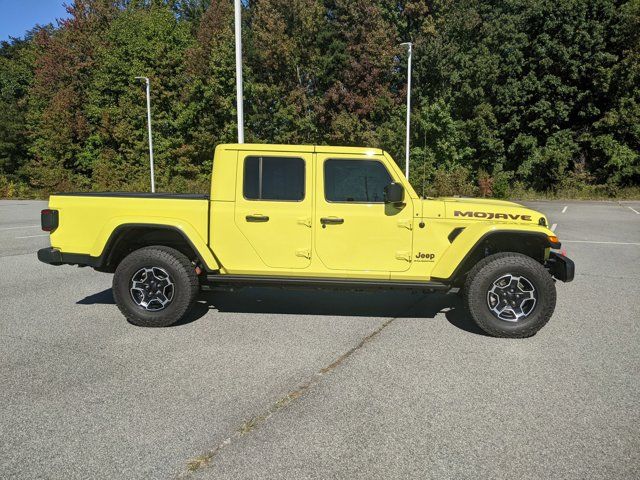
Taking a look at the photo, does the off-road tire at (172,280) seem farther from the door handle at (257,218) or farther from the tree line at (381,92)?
the tree line at (381,92)

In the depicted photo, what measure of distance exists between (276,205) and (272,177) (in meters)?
0.31

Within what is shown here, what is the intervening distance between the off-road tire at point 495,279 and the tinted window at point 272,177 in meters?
2.13

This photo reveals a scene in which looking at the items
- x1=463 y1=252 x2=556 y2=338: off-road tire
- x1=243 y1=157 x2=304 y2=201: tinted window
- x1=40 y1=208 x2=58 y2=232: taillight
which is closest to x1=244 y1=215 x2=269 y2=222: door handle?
x1=243 y1=157 x2=304 y2=201: tinted window

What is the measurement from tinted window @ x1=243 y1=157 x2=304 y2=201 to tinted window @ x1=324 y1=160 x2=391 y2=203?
1.06ft

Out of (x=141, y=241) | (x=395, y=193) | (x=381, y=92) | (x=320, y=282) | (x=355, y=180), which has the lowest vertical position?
Result: (x=320, y=282)

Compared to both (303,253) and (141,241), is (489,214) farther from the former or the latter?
(141,241)

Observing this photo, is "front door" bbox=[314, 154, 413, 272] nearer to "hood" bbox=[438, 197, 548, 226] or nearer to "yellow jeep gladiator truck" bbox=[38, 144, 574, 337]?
"yellow jeep gladiator truck" bbox=[38, 144, 574, 337]

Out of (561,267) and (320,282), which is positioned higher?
(561,267)

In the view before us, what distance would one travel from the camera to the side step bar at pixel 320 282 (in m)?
4.95

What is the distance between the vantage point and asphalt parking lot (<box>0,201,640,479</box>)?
106 inches

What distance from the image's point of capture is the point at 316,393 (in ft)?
11.6

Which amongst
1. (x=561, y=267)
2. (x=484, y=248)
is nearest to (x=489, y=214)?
(x=484, y=248)

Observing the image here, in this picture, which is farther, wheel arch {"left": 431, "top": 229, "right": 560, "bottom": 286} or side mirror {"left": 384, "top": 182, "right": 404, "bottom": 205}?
wheel arch {"left": 431, "top": 229, "right": 560, "bottom": 286}

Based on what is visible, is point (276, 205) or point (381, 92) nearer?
point (276, 205)
